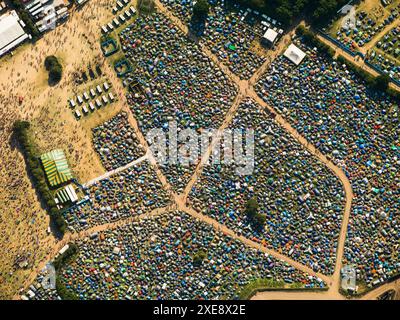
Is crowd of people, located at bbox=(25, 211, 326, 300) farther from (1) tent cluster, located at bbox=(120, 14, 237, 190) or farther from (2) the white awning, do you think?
(2) the white awning

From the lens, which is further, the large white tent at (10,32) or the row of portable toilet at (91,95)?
the row of portable toilet at (91,95)

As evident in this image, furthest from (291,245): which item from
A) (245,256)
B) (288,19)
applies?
(288,19)

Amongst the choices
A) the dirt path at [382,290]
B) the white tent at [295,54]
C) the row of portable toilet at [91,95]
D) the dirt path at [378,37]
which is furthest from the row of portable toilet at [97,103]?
the dirt path at [382,290]

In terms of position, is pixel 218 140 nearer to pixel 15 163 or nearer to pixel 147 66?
pixel 147 66

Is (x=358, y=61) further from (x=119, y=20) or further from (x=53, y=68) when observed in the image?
(x=53, y=68)

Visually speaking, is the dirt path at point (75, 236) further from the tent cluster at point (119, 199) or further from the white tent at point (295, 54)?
the white tent at point (295, 54)

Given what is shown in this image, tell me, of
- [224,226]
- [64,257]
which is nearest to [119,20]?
[224,226]
